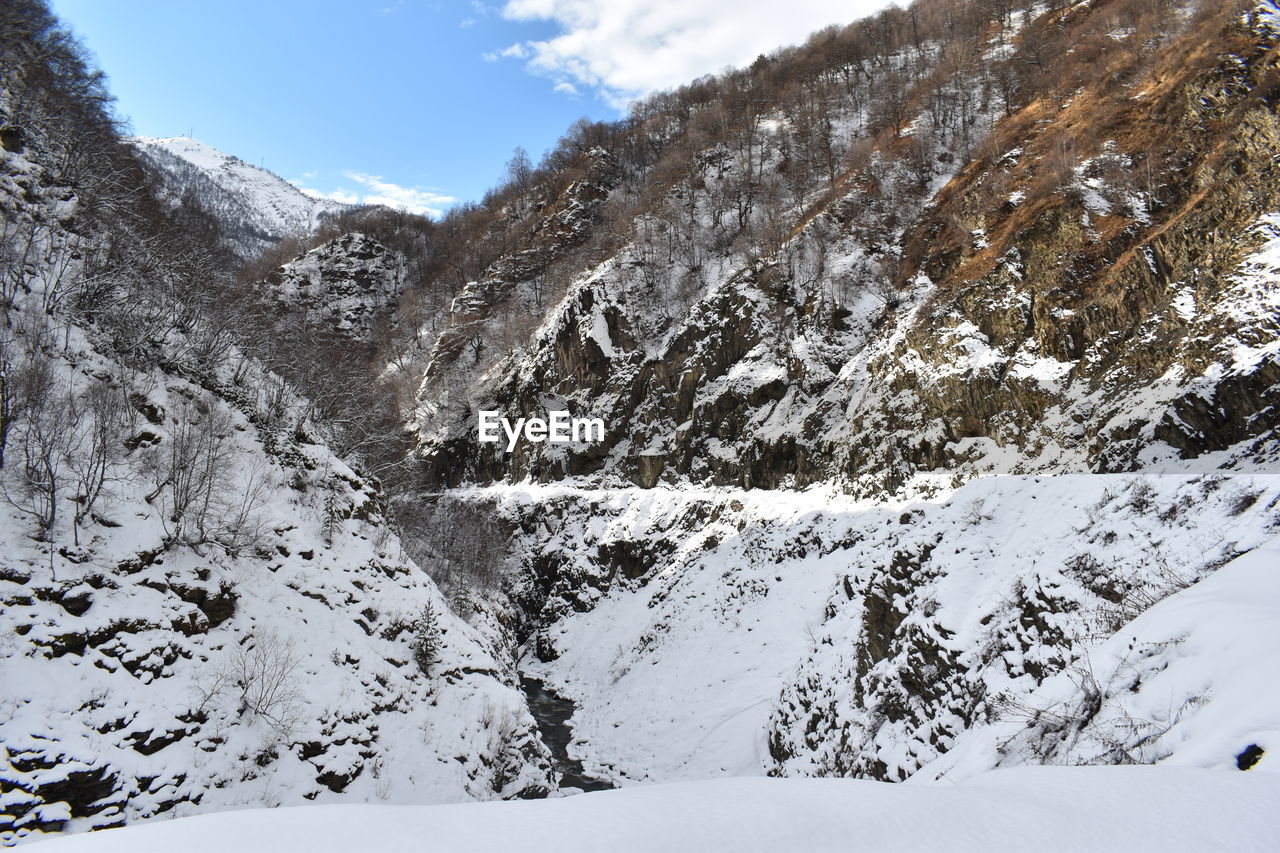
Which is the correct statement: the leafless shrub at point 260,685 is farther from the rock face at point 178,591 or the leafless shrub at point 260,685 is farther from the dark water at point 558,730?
the dark water at point 558,730

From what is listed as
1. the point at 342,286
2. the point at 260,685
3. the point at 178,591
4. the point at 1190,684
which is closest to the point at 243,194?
the point at 342,286

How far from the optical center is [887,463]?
864 inches

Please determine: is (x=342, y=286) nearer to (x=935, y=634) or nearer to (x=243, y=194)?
(x=935, y=634)

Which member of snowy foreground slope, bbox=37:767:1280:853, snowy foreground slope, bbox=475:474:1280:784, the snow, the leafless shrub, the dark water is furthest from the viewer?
the dark water

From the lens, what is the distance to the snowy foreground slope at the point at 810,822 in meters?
2.88

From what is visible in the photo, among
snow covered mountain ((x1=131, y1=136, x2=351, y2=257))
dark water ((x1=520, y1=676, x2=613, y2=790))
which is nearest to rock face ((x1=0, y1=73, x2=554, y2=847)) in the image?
dark water ((x1=520, y1=676, x2=613, y2=790))

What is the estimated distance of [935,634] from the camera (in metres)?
11.4

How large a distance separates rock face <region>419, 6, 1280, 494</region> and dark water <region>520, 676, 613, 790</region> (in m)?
13.2

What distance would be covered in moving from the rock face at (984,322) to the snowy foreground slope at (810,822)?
1408cm

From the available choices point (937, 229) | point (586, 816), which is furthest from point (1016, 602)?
point (937, 229)

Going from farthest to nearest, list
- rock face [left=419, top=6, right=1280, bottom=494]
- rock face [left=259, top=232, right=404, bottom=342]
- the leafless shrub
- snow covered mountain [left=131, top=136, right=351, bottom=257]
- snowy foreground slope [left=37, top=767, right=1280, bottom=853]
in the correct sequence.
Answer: snow covered mountain [left=131, top=136, right=351, bottom=257] < rock face [left=259, top=232, right=404, bottom=342] < rock face [left=419, top=6, right=1280, bottom=494] < the leafless shrub < snowy foreground slope [left=37, top=767, right=1280, bottom=853]

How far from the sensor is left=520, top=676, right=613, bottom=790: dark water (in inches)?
676

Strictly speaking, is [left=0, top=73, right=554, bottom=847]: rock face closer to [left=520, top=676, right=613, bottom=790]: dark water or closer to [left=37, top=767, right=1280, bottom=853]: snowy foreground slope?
[left=520, top=676, right=613, bottom=790]: dark water

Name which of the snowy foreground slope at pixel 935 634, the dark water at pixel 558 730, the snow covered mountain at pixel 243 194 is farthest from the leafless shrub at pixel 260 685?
the snow covered mountain at pixel 243 194
